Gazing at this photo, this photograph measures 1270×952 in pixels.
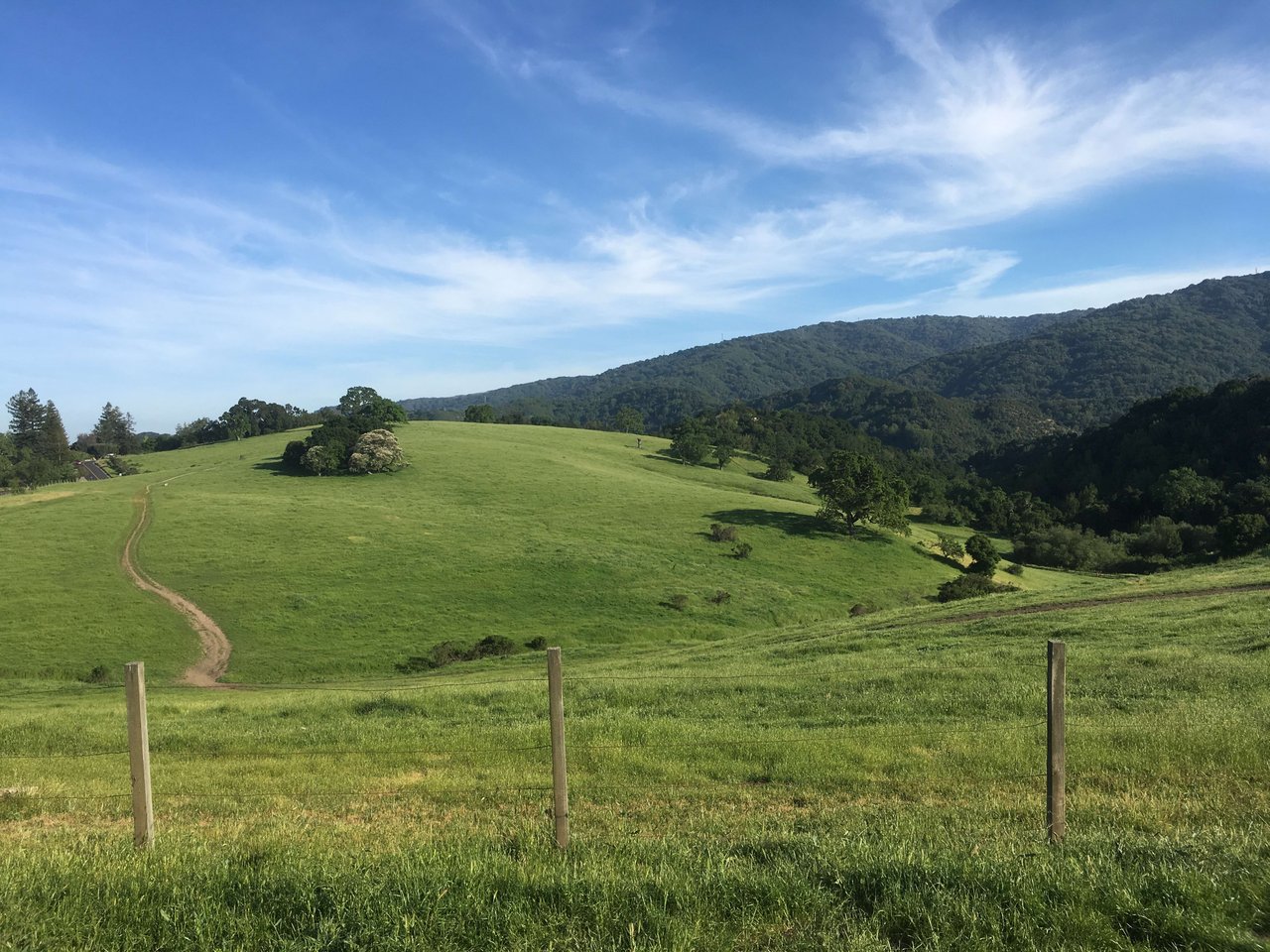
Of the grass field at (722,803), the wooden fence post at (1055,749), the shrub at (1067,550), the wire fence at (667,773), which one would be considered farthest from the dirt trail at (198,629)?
the shrub at (1067,550)

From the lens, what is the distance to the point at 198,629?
4078cm

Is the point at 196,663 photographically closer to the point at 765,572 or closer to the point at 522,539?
the point at 522,539

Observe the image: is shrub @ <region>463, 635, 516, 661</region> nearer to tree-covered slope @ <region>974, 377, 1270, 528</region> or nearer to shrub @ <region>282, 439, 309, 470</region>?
shrub @ <region>282, 439, 309, 470</region>

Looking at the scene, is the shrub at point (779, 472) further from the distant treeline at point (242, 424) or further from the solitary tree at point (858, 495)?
the distant treeline at point (242, 424)

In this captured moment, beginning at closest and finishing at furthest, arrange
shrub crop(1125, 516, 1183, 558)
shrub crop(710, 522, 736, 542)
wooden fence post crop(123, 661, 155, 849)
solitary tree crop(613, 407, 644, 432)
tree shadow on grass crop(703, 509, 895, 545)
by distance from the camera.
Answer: wooden fence post crop(123, 661, 155, 849), shrub crop(710, 522, 736, 542), tree shadow on grass crop(703, 509, 895, 545), shrub crop(1125, 516, 1183, 558), solitary tree crop(613, 407, 644, 432)

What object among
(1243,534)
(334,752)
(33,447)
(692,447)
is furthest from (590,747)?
(33,447)

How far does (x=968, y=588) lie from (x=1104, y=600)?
2623cm

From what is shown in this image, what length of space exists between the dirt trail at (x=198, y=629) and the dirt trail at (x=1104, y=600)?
32.5 m

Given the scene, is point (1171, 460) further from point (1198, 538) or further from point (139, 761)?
point (139, 761)

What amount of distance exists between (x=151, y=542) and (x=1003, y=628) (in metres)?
58.5

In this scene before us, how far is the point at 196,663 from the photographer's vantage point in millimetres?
36844

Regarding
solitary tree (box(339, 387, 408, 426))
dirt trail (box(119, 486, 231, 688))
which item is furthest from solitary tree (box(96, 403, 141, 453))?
dirt trail (box(119, 486, 231, 688))

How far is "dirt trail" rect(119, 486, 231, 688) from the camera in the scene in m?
35.3

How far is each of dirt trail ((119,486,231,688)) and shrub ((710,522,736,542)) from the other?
3723 cm
